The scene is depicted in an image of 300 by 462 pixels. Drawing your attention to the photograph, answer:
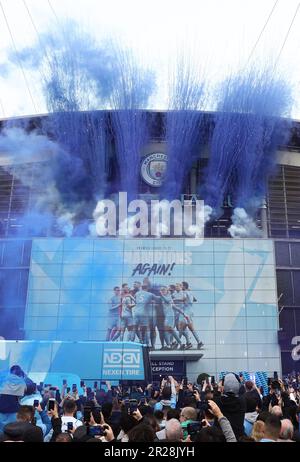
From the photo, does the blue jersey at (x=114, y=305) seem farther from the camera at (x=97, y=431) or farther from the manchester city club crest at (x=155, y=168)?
the camera at (x=97, y=431)

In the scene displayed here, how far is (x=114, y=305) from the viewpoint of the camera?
3145 cm

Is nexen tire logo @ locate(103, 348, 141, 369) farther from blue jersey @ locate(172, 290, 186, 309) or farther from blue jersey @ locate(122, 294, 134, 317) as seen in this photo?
blue jersey @ locate(172, 290, 186, 309)

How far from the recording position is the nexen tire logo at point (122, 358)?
65.0 feet

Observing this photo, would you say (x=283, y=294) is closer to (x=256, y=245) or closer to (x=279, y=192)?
(x=256, y=245)

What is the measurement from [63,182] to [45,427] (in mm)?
28473

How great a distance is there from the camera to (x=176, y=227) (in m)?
33.6

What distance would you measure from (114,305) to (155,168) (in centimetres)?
1119

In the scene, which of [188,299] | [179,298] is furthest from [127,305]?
[188,299]

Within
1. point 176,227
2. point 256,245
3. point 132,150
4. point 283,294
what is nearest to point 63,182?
point 132,150

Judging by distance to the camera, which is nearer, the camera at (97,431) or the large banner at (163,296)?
the camera at (97,431)

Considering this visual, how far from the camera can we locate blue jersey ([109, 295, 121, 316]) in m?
31.2

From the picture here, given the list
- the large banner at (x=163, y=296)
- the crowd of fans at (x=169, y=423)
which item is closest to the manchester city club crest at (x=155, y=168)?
the large banner at (x=163, y=296)

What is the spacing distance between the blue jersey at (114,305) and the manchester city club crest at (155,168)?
946 centimetres

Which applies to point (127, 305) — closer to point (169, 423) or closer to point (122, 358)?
point (122, 358)
